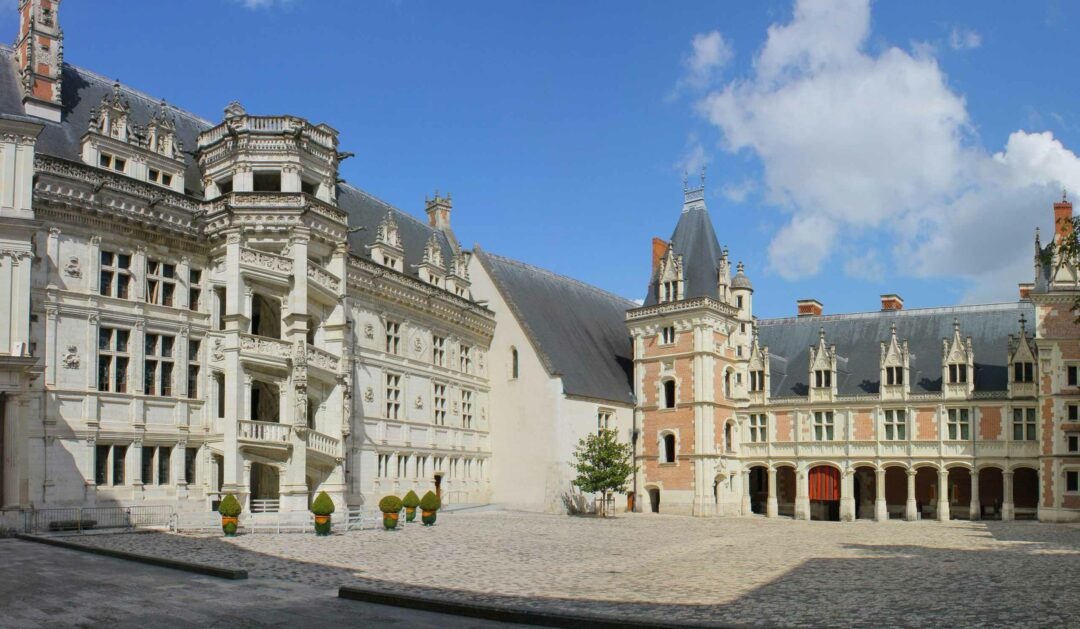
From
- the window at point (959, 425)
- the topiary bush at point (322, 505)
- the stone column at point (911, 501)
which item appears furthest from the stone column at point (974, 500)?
the topiary bush at point (322, 505)

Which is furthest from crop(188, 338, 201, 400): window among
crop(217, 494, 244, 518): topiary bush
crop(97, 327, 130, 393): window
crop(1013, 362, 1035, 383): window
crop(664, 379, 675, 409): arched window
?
crop(1013, 362, 1035, 383): window

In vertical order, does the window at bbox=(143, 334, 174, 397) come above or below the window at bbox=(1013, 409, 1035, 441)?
above

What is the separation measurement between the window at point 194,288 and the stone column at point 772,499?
30.0 meters

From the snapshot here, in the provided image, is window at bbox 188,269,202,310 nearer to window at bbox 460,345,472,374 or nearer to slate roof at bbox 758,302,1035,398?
window at bbox 460,345,472,374

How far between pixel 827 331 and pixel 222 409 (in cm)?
3511

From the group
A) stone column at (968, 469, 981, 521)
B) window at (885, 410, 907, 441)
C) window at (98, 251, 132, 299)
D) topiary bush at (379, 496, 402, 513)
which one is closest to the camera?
topiary bush at (379, 496, 402, 513)

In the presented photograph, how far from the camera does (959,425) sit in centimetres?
4462

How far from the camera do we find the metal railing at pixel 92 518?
24.3m

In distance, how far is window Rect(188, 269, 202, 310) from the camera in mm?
30531

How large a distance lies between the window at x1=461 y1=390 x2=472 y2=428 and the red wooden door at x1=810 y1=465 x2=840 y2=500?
1803 centimetres

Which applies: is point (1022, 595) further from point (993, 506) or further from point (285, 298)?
point (993, 506)

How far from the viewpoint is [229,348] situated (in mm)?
28578

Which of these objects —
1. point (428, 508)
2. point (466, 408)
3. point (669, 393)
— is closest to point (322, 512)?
point (428, 508)

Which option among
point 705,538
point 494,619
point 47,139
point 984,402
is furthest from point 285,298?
point 984,402
